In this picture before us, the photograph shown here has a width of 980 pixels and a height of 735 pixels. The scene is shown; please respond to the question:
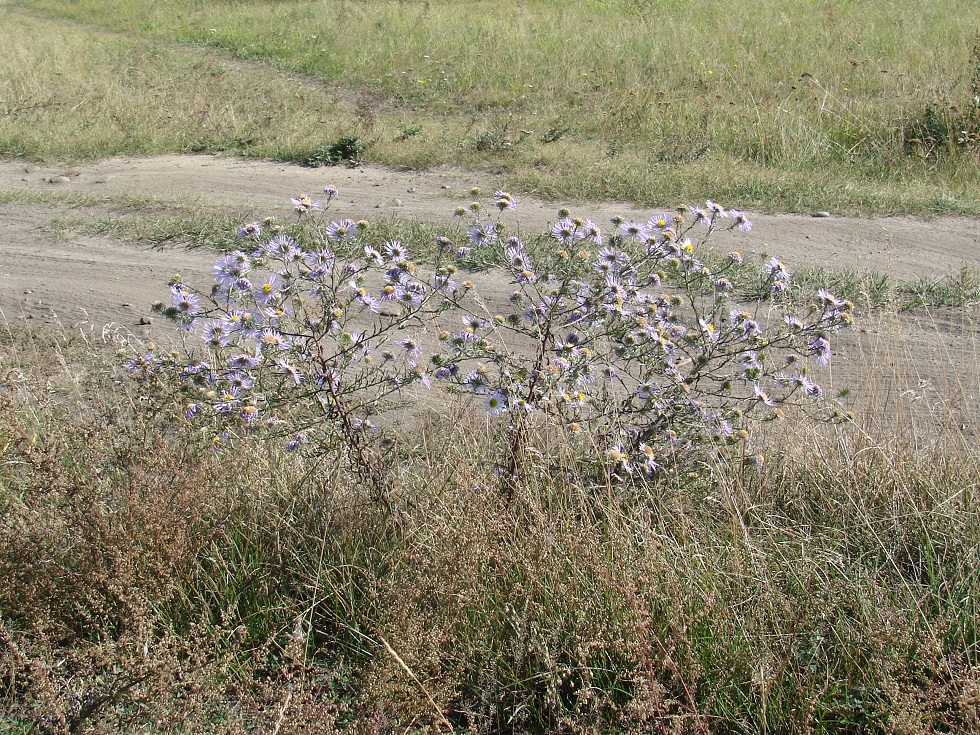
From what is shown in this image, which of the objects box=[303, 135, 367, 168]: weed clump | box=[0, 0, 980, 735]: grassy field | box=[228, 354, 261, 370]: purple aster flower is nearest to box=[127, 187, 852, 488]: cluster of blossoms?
box=[228, 354, 261, 370]: purple aster flower

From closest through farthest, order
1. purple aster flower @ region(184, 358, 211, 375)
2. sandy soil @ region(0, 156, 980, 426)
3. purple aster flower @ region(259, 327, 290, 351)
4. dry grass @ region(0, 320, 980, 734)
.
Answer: dry grass @ region(0, 320, 980, 734)
purple aster flower @ region(259, 327, 290, 351)
purple aster flower @ region(184, 358, 211, 375)
sandy soil @ region(0, 156, 980, 426)

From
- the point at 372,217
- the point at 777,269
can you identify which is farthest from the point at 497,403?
the point at 372,217

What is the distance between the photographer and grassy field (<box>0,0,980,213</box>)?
787 centimetres

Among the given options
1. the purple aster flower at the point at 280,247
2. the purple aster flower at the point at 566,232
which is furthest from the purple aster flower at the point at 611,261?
the purple aster flower at the point at 280,247

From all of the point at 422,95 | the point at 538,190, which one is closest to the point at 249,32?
the point at 422,95

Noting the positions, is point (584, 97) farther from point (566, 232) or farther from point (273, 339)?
point (273, 339)

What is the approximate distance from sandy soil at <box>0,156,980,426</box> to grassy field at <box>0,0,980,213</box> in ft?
1.47

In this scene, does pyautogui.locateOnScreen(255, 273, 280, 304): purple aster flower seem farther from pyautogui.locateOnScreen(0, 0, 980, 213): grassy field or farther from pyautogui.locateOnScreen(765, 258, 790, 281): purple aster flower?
pyautogui.locateOnScreen(0, 0, 980, 213): grassy field

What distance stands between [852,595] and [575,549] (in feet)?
2.81

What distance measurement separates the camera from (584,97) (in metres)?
10.2

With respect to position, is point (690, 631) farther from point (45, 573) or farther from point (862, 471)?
point (45, 573)

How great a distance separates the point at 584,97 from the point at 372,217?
169 inches

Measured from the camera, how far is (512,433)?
3178 millimetres

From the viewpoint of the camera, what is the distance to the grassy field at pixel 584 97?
25.8ft
